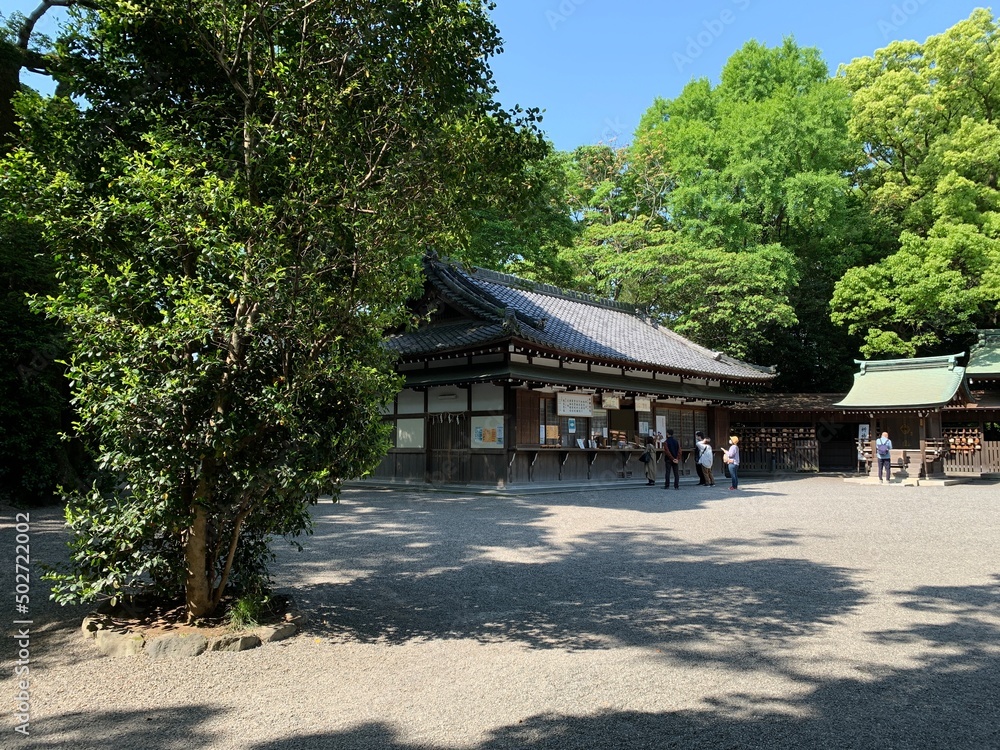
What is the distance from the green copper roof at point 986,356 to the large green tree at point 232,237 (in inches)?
964

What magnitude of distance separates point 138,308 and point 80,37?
255 cm

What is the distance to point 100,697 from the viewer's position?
3.91 meters

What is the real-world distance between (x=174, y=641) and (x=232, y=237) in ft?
9.49

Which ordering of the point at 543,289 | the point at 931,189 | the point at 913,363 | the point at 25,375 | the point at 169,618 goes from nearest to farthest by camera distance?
the point at 169,618, the point at 25,375, the point at 543,289, the point at 913,363, the point at 931,189

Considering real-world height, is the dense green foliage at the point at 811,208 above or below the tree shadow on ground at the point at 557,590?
above

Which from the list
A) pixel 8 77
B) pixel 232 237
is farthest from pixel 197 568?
pixel 8 77

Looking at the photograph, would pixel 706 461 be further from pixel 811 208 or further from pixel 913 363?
pixel 811 208

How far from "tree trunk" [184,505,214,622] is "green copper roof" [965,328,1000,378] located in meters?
26.0

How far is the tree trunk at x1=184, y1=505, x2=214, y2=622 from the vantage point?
4914 mm

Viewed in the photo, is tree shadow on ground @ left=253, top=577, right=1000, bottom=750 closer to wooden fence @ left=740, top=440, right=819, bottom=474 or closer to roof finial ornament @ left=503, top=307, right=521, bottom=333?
roof finial ornament @ left=503, top=307, right=521, bottom=333

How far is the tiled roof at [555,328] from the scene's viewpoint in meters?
16.4

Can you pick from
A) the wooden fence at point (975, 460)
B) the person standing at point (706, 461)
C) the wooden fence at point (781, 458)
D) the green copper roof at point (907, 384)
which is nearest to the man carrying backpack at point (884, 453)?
the green copper roof at point (907, 384)

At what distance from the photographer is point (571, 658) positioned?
454 cm

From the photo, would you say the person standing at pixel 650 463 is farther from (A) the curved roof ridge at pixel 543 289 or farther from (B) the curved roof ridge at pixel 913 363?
(B) the curved roof ridge at pixel 913 363
